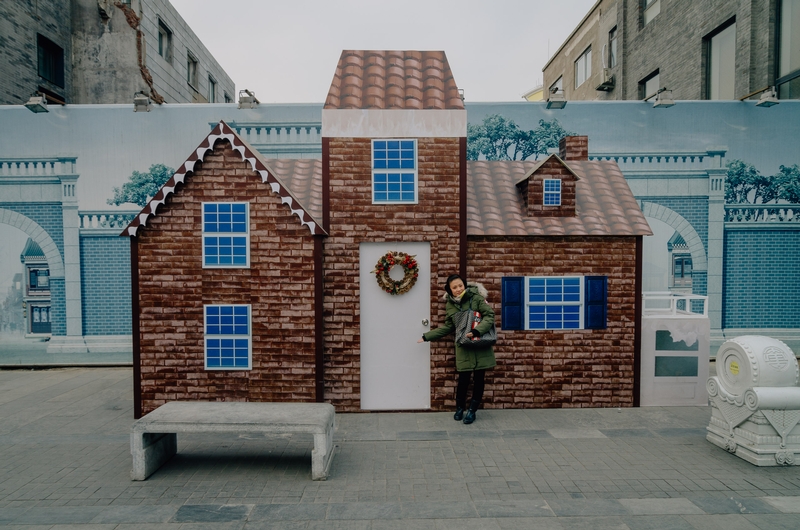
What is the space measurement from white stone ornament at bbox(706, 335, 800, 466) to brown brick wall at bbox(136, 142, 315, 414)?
6.47 m

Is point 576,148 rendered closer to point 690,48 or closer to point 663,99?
point 663,99

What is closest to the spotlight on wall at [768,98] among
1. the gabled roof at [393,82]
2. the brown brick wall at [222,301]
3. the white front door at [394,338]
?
the gabled roof at [393,82]

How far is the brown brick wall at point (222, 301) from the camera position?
8312mm

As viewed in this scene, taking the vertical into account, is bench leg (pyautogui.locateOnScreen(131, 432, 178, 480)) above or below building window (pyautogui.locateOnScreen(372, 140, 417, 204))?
below

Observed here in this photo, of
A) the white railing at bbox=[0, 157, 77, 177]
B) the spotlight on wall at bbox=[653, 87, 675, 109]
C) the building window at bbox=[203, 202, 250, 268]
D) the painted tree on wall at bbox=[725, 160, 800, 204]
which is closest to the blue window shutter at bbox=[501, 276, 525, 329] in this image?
the building window at bbox=[203, 202, 250, 268]

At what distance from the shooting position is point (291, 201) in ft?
26.8

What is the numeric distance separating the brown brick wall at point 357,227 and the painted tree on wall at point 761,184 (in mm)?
8320

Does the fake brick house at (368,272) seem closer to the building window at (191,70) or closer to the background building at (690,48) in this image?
the background building at (690,48)

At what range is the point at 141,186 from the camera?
12289mm

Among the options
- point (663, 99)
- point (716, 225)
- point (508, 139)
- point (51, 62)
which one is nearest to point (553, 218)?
point (508, 139)

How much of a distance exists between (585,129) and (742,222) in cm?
464

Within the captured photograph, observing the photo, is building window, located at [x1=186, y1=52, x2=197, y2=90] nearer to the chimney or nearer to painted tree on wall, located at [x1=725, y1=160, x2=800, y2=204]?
the chimney

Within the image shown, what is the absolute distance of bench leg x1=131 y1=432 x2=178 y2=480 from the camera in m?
5.84

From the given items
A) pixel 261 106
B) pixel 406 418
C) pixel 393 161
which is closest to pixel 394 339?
pixel 406 418
